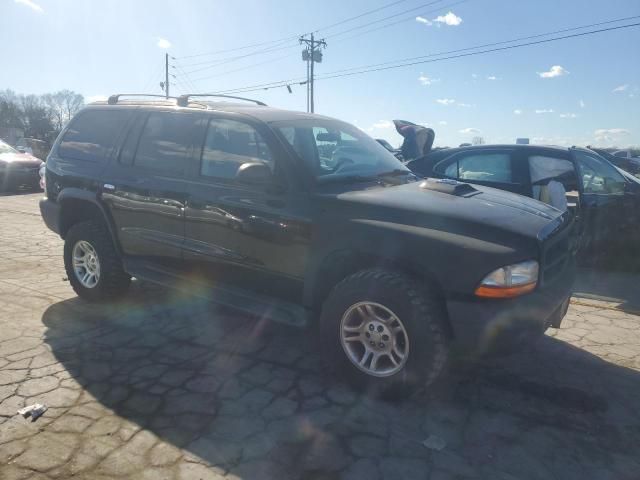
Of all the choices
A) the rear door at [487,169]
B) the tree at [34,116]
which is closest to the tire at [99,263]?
the rear door at [487,169]

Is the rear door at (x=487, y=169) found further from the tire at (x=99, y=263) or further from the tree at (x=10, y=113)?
the tree at (x=10, y=113)

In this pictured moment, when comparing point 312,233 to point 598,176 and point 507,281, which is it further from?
point 598,176

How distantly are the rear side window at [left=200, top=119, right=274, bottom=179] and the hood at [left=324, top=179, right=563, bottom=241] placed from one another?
0.81 m

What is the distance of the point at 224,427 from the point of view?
2.80 metres

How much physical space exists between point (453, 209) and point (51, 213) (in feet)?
13.0

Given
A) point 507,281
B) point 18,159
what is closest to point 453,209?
point 507,281

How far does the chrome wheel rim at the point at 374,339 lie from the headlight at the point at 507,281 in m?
0.53

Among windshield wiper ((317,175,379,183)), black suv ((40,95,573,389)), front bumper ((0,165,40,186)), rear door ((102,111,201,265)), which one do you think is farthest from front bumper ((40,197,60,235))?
front bumper ((0,165,40,186))

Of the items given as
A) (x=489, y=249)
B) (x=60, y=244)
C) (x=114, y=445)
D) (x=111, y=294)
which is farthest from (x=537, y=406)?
(x=60, y=244)

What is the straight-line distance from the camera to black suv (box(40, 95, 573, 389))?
111 inches

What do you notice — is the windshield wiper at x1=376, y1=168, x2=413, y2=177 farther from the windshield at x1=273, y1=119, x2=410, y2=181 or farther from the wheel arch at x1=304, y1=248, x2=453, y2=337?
the wheel arch at x1=304, y1=248, x2=453, y2=337

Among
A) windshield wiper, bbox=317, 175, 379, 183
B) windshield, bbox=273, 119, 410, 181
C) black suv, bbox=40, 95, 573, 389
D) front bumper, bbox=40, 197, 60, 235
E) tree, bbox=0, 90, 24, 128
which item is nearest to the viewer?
black suv, bbox=40, 95, 573, 389

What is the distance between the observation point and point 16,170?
14.0 meters

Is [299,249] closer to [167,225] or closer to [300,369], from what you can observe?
[300,369]
